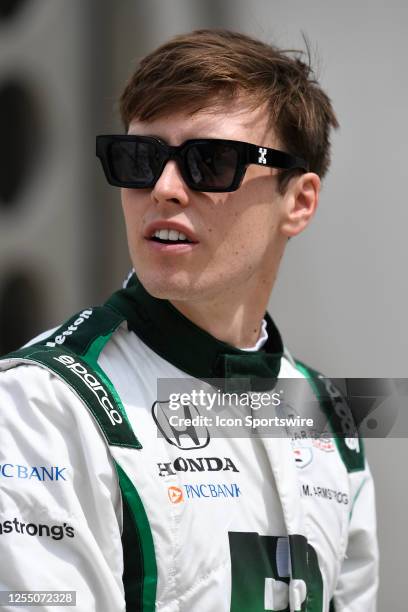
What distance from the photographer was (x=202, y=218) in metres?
1.67

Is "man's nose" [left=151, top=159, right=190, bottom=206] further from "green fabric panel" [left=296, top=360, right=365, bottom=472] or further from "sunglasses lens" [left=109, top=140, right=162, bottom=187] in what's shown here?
"green fabric panel" [left=296, top=360, right=365, bottom=472]

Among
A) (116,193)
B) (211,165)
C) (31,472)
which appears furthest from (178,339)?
(116,193)

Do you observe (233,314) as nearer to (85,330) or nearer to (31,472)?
(85,330)

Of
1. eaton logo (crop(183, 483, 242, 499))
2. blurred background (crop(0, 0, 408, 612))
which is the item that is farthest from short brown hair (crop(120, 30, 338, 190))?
blurred background (crop(0, 0, 408, 612))

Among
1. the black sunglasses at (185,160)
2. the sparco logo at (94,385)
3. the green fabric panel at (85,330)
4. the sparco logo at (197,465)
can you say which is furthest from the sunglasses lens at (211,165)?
the sparco logo at (197,465)

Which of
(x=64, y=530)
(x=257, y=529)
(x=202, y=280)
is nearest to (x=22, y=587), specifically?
(x=64, y=530)

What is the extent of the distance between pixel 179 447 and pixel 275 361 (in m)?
0.36

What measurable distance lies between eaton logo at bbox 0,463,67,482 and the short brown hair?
713 mm

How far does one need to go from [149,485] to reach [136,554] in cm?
11

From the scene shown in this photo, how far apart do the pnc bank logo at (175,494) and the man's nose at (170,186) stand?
53 cm

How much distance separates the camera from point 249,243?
1.75 metres

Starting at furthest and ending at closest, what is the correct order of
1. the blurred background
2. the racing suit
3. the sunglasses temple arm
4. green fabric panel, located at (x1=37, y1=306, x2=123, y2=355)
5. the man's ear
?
the blurred background < the man's ear < the sunglasses temple arm < green fabric panel, located at (x1=37, y1=306, x2=123, y2=355) < the racing suit

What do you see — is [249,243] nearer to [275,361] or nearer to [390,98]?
[275,361]

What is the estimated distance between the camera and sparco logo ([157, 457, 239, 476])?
1.54 metres
